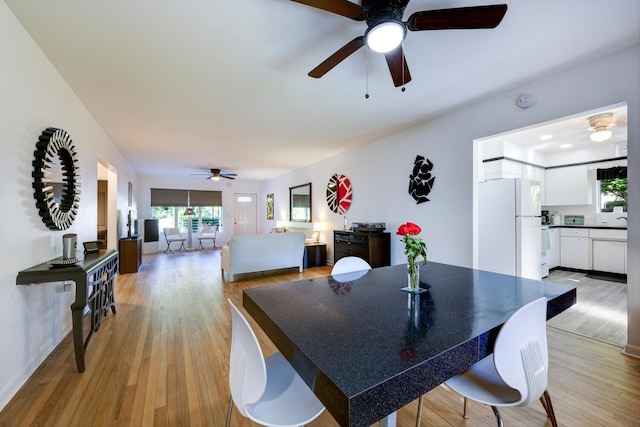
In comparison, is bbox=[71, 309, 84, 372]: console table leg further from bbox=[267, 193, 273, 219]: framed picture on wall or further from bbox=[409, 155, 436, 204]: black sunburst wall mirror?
bbox=[267, 193, 273, 219]: framed picture on wall

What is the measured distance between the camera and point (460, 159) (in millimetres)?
3232

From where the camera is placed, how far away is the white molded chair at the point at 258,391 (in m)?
0.89

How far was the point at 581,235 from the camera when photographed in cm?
470

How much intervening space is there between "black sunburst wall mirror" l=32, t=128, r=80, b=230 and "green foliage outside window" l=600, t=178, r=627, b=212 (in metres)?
7.79

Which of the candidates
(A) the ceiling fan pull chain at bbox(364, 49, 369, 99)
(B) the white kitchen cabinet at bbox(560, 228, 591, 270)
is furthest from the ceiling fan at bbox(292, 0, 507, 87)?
(B) the white kitchen cabinet at bbox(560, 228, 591, 270)

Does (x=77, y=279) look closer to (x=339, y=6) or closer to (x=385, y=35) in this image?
(x=339, y=6)

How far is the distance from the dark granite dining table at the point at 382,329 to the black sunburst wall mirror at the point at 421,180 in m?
2.20

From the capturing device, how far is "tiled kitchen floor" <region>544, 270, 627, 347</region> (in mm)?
2418

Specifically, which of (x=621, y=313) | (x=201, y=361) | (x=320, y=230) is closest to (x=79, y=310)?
(x=201, y=361)

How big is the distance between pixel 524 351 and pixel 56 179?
11.0 feet

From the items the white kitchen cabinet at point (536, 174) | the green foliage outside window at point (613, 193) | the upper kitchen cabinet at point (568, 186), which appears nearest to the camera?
the white kitchen cabinet at point (536, 174)

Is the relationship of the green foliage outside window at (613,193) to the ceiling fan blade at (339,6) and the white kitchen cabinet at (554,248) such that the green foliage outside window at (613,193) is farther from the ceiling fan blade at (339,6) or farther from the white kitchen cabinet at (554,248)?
the ceiling fan blade at (339,6)

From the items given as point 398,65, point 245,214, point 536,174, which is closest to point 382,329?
point 398,65

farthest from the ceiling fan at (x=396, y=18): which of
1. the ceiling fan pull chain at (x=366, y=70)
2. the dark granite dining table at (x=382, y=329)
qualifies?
the dark granite dining table at (x=382, y=329)
